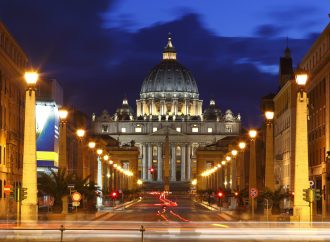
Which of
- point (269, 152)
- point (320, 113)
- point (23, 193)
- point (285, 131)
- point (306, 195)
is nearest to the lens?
point (306, 195)

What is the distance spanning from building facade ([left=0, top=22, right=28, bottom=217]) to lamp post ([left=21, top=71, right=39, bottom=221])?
2953cm

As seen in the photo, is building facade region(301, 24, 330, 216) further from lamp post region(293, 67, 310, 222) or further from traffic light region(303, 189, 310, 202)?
traffic light region(303, 189, 310, 202)

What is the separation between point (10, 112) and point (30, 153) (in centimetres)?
4377

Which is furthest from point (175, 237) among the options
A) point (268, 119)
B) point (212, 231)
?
point (268, 119)

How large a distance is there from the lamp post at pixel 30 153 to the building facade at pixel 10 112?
96.9ft

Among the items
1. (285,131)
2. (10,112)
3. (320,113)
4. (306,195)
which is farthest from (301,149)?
(285,131)

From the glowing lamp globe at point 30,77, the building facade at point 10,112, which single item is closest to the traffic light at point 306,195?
the glowing lamp globe at point 30,77

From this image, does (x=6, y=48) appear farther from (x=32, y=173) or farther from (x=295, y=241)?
(x=295, y=241)

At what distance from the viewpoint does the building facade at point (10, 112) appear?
8269cm

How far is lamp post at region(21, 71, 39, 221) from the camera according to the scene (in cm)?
4528

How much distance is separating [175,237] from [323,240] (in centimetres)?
554

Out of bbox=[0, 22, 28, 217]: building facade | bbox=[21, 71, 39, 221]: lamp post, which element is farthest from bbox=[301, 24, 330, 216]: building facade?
bbox=[21, 71, 39, 221]: lamp post

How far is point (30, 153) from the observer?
45344 millimetres

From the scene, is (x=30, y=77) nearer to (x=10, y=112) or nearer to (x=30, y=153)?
(x=30, y=153)
